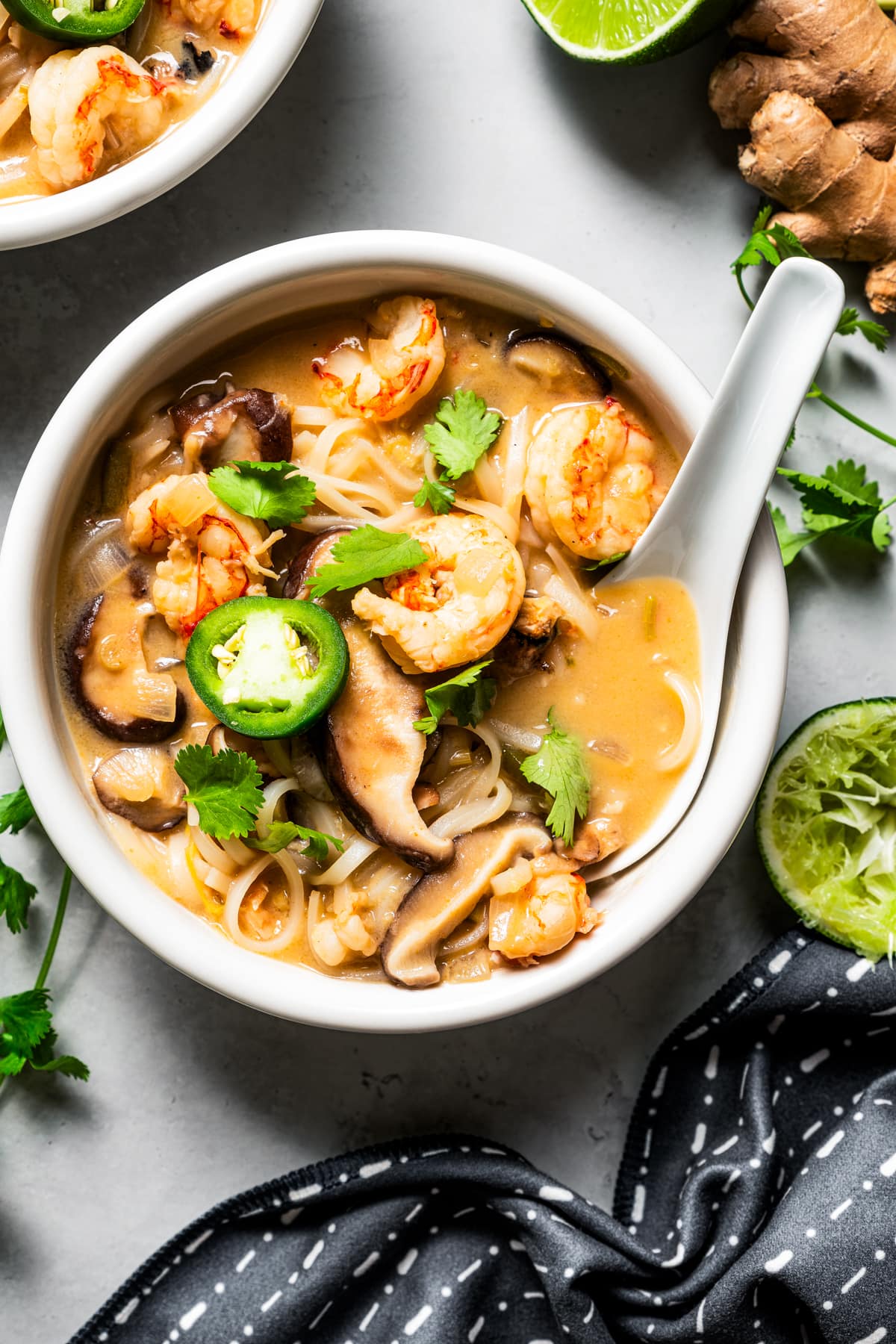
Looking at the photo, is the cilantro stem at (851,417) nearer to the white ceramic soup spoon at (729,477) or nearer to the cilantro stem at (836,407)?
the cilantro stem at (836,407)

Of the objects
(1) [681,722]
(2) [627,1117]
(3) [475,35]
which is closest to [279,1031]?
(2) [627,1117]

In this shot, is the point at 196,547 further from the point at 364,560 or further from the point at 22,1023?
the point at 22,1023

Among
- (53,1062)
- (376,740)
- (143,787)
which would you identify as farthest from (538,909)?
(53,1062)

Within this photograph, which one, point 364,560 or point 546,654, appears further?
point 546,654

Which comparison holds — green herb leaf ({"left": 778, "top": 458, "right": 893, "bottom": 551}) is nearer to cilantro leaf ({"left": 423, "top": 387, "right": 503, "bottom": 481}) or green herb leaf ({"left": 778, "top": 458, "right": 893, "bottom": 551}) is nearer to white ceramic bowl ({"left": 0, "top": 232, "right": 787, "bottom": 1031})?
white ceramic bowl ({"left": 0, "top": 232, "right": 787, "bottom": 1031})

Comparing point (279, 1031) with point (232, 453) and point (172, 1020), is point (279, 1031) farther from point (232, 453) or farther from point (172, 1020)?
point (232, 453)
